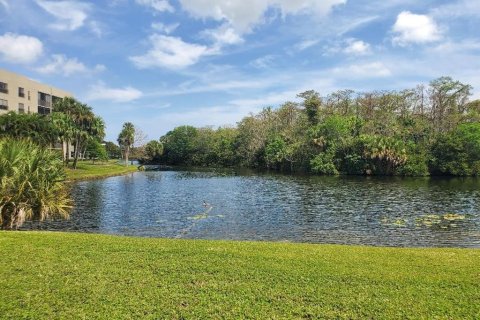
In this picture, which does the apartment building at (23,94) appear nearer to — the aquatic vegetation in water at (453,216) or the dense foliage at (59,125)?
the dense foliage at (59,125)

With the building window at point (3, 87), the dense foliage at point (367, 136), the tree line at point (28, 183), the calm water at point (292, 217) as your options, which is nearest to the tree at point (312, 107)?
the dense foliage at point (367, 136)

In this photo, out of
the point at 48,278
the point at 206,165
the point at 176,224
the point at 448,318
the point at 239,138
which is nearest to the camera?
the point at 448,318

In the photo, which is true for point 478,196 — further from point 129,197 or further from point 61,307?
point 61,307

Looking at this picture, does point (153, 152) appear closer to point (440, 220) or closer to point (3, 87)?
point (3, 87)

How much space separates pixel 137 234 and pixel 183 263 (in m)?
13.1

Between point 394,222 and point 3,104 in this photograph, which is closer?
point 394,222

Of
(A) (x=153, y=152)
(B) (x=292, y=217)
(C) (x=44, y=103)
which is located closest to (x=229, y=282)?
(B) (x=292, y=217)

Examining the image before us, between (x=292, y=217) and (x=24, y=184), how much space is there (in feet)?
57.8

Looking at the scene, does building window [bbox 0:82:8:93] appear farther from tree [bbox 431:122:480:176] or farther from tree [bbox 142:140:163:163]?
tree [bbox 431:122:480:176]

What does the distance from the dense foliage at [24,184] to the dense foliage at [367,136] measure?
62218 millimetres

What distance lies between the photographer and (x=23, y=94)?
80.1m

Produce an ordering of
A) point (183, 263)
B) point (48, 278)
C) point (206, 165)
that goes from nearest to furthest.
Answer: point (48, 278)
point (183, 263)
point (206, 165)

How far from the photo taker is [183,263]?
32.9ft

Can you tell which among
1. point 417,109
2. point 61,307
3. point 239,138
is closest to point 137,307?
point 61,307
